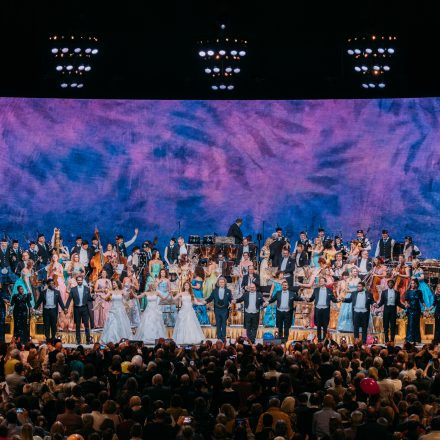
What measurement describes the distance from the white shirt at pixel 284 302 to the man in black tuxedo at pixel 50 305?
514 centimetres

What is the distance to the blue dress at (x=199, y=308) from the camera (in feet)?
78.6

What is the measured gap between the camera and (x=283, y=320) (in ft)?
74.5

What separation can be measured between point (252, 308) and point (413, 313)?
3.77 meters

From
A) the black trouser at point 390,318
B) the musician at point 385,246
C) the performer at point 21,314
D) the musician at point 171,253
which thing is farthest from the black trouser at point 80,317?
the musician at point 385,246

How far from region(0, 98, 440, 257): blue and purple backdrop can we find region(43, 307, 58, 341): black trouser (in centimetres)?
497

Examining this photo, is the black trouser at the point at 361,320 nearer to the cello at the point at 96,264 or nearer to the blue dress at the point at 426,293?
the blue dress at the point at 426,293

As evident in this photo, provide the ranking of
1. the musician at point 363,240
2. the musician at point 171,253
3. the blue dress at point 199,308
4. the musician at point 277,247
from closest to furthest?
the blue dress at point 199,308, the musician at point 277,247, the musician at point 363,240, the musician at point 171,253

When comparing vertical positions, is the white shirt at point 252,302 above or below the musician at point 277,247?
below

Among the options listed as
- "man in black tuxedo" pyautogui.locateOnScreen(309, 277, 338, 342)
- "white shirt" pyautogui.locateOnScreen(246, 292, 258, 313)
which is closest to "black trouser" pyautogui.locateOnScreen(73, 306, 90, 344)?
"white shirt" pyautogui.locateOnScreen(246, 292, 258, 313)

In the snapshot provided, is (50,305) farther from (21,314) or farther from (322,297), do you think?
(322,297)
